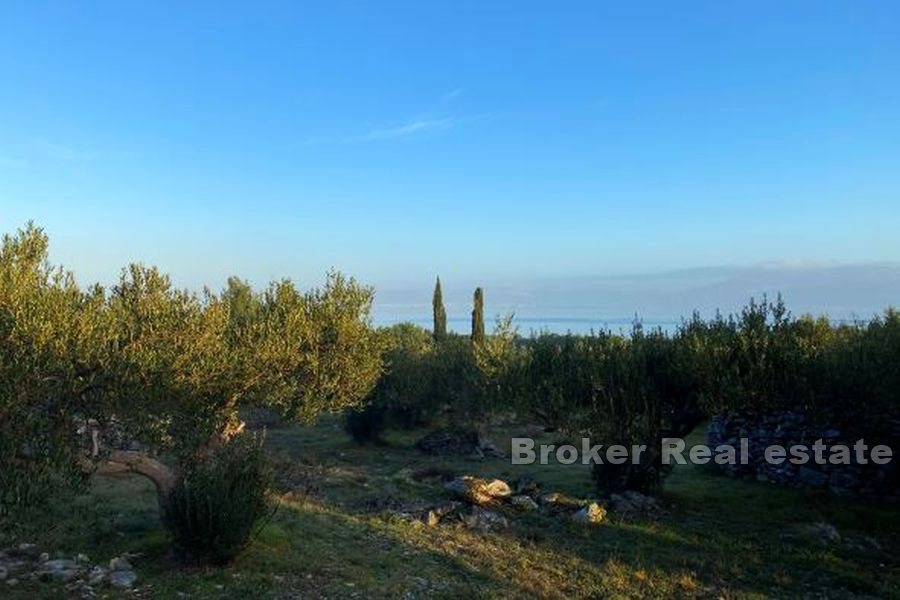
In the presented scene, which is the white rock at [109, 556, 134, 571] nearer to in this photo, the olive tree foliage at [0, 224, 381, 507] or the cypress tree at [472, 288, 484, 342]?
the olive tree foliage at [0, 224, 381, 507]

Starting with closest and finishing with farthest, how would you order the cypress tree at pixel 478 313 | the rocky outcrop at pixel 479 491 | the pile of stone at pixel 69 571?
the pile of stone at pixel 69 571
the rocky outcrop at pixel 479 491
the cypress tree at pixel 478 313

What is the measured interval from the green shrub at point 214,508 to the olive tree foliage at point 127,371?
0.59 meters

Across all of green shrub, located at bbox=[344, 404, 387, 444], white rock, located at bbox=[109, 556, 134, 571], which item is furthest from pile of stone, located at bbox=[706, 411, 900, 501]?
white rock, located at bbox=[109, 556, 134, 571]

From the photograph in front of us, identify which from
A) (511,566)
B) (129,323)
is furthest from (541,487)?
(129,323)

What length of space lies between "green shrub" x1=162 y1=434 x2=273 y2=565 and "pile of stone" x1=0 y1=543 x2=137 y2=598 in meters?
0.91

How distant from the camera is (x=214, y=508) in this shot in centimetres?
1116

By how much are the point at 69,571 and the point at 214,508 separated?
230cm

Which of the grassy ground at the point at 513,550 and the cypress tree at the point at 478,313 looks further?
the cypress tree at the point at 478,313

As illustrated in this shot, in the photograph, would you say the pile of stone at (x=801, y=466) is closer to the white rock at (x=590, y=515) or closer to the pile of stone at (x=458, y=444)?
the white rock at (x=590, y=515)

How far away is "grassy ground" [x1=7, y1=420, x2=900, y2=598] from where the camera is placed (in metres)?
11.2

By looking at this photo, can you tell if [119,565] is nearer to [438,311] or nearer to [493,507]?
[493,507]

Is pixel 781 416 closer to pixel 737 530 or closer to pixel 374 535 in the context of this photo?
pixel 737 530

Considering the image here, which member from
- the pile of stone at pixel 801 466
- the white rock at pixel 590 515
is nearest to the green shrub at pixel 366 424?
the pile of stone at pixel 801 466

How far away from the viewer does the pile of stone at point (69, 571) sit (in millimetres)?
10495
